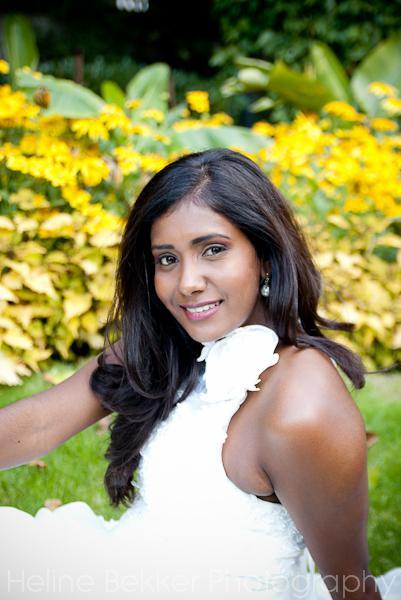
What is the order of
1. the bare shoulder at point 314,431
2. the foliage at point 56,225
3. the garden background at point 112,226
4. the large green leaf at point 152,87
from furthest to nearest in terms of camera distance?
1. the large green leaf at point 152,87
2. the foliage at point 56,225
3. the garden background at point 112,226
4. the bare shoulder at point 314,431

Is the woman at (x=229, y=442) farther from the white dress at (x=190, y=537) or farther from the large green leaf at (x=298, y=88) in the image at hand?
the large green leaf at (x=298, y=88)

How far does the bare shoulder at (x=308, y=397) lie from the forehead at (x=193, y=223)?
0.32 meters

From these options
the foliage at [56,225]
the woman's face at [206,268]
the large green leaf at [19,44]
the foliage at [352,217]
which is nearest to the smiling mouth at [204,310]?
the woman's face at [206,268]

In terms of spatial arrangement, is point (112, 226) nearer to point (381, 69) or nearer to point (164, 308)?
point (164, 308)

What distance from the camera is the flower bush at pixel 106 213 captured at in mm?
3734

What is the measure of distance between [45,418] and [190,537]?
501 millimetres

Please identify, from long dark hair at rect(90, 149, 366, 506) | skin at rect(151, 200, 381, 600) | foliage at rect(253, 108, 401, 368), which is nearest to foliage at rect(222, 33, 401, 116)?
foliage at rect(253, 108, 401, 368)

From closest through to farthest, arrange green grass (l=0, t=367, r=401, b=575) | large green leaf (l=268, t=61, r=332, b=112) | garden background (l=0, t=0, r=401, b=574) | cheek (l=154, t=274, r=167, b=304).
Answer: cheek (l=154, t=274, r=167, b=304) → green grass (l=0, t=367, r=401, b=575) → garden background (l=0, t=0, r=401, b=574) → large green leaf (l=268, t=61, r=332, b=112)

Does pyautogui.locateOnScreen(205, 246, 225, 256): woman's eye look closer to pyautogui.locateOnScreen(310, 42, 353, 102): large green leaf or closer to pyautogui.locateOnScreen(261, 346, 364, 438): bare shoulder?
pyautogui.locateOnScreen(261, 346, 364, 438): bare shoulder

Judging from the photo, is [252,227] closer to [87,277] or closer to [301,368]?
[301,368]

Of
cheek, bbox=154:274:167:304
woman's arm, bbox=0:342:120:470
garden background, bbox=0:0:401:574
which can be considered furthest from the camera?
garden background, bbox=0:0:401:574

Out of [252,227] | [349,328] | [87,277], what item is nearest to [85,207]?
[87,277]

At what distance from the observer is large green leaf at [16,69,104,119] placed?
4.44 meters

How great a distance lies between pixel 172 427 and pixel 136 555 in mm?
301
